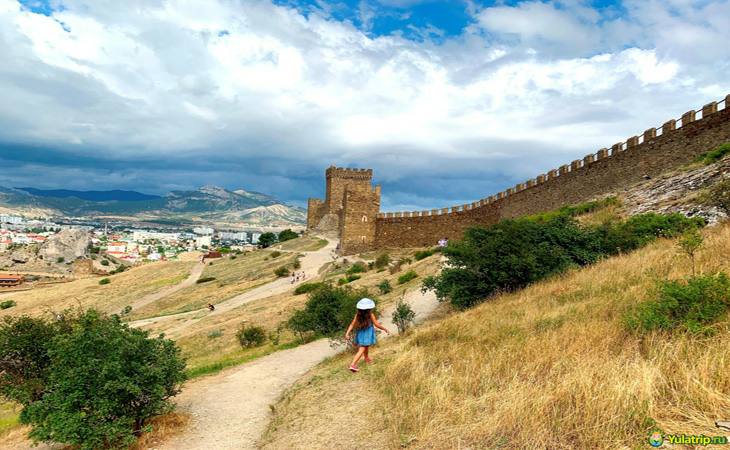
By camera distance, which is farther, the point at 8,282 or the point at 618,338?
the point at 8,282

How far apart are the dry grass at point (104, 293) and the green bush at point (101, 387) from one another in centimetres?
3287

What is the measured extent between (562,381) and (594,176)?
21.8 metres

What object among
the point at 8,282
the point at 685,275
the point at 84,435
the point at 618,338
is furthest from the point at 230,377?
the point at 8,282

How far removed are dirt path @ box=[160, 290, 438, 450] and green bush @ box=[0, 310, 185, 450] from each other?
76 centimetres

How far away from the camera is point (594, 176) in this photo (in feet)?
78.2

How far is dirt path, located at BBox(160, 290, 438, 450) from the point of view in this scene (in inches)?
272

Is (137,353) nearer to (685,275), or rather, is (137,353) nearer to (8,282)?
(685,275)

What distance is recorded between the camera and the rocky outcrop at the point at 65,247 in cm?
9162

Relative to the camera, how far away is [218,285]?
3878cm

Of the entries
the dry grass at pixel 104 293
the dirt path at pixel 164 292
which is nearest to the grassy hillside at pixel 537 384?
the dirt path at pixel 164 292

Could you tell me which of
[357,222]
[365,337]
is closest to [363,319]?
[365,337]

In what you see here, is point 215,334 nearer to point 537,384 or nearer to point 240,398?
point 240,398

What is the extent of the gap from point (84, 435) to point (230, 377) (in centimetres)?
452

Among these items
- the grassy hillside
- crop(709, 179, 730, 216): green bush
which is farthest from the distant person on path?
crop(709, 179, 730, 216): green bush
